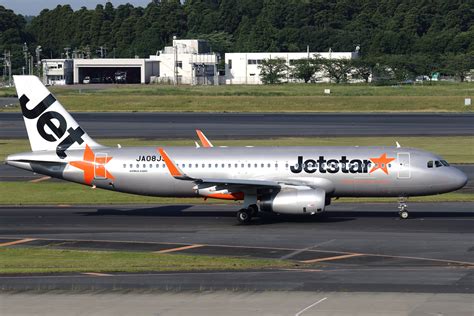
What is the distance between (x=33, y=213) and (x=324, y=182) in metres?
15.9

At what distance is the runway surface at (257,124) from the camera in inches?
3626

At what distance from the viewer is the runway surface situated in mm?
92100

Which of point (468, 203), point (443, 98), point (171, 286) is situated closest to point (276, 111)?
point (443, 98)

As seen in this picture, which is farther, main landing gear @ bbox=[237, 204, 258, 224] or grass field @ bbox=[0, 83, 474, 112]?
grass field @ bbox=[0, 83, 474, 112]

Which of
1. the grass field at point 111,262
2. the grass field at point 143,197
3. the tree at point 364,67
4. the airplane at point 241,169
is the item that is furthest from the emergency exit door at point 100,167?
the tree at point 364,67

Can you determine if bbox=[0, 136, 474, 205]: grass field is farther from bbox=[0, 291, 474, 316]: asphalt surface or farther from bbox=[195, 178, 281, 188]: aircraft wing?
bbox=[0, 291, 474, 316]: asphalt surface

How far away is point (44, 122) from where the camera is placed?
49.4 meters

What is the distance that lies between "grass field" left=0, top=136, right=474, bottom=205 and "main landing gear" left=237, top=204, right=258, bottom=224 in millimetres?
7695

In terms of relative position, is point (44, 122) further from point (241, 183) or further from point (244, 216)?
point (244, 216)

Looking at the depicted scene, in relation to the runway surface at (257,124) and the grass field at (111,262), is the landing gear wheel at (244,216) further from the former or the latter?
the runway surface at (257,124)

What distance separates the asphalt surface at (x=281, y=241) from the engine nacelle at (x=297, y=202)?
2.96ft

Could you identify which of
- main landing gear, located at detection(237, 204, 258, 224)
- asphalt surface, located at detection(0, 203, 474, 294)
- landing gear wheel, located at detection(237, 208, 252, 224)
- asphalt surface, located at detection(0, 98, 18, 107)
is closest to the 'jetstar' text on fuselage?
asphalt surface, located at detection(0, 203, 474, 294)

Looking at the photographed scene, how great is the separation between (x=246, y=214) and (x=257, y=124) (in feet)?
187

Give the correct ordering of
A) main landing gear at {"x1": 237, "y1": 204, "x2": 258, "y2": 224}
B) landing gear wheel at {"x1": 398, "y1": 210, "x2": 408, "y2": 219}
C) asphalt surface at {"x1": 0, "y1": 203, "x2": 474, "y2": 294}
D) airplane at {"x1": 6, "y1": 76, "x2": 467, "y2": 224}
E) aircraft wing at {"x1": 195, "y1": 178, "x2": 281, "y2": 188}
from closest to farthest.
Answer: asphalt surface at {"x1": 0, "y1": 203, "x2": 474, "y2": 294}, aircraft wing at {"x1": 195, "y1": 178, "x2": 281, "y2": 188}, airplane at {"x1": 6, "y1": 76, "x2": 467, "y2": 224}, main landing gear at {"x1": 237, "y1": 204, "x2": 258, "y2": 224}, landing gear wheel at {"x1": 398, "y1": 210, "x2": 408, "y2": 219}
